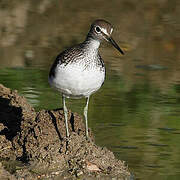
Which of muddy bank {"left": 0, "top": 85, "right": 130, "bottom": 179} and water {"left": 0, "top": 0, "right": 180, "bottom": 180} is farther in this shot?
water {"left": 0, "top": 0, "right": 180, "bottom": 180}

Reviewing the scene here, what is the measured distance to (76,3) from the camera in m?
18.3

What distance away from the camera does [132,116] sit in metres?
10.8

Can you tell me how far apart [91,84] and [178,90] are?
4.04 meters

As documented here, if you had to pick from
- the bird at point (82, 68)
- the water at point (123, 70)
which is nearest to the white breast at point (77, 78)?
the bird at point (82, 68)

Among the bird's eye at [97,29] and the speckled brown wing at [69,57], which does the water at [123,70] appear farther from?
the bird's eye at [97,29]

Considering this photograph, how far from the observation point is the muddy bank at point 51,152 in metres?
8.20

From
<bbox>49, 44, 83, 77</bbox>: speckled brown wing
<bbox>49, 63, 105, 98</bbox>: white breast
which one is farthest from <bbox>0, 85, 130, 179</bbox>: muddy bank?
<bbox>49, 44, 83, 77</bbox>: speckled brown wing

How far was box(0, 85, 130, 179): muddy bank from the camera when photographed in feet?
26.9

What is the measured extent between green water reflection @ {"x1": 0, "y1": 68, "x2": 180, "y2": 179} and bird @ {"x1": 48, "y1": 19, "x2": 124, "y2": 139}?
3.34 ft

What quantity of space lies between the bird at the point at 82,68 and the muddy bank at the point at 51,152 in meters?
0.34

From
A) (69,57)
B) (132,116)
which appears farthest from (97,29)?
(132,116)

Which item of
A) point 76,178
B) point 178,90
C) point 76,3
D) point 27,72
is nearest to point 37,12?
point 76,3

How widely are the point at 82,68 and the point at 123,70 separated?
16.1 ft

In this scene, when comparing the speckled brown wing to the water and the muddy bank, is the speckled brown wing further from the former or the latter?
the water
